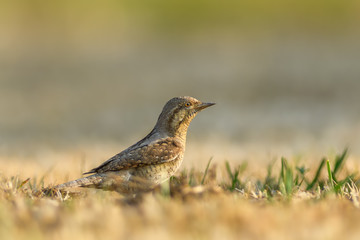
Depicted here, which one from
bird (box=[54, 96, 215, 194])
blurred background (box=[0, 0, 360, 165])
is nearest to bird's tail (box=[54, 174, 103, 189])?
bird (box=[54, 96, 215, 194])

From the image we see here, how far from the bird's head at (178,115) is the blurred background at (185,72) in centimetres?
291

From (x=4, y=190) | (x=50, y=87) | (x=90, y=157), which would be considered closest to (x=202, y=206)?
(x=4, y=190)

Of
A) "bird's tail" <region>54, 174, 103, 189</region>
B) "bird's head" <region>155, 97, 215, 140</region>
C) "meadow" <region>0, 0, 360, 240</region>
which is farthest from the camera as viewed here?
"bird's head" <region>155, 97, 215, 140</region>

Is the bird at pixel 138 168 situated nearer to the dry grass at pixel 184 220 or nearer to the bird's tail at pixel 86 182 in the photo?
the bird's tail at pixel 86 182

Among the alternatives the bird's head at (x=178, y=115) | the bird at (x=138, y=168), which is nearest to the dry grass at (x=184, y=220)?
the bird at (x=138, y=168)

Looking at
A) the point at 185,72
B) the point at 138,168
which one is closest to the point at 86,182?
the point at 138,168

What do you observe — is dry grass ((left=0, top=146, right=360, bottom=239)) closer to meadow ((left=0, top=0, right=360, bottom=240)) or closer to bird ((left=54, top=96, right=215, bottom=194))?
meadow ((left=0, top=0, right=360, bottom=240))

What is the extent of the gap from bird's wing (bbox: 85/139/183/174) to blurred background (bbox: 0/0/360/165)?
10.8ft

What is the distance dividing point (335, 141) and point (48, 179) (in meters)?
5.34

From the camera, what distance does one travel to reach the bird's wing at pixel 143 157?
430cm

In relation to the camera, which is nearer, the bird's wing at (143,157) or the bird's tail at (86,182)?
the bird's tail at (86,182)

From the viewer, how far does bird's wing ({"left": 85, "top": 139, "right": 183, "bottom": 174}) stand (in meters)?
4.30

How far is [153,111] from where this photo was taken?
505 inches

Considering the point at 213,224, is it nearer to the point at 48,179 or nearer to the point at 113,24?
the point at 48,179
